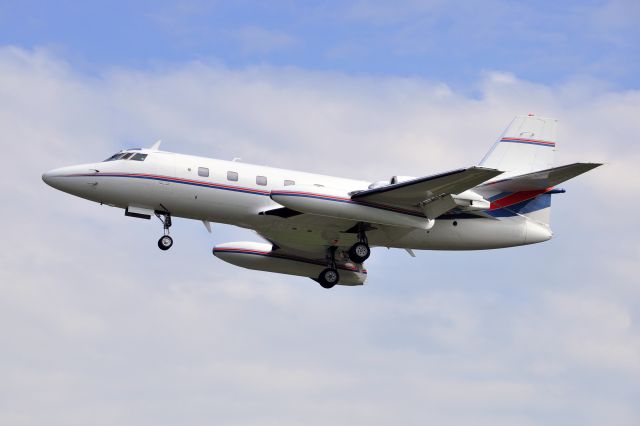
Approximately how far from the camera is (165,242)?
132ft

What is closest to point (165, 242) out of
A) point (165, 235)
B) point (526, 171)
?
point (165, 235)

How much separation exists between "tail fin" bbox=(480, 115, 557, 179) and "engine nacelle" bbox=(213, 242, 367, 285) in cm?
756

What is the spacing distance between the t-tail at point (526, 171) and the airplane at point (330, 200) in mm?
54

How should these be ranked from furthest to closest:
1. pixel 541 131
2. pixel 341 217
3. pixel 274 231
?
1. pixel 541 131
2. pixel 274 231
3. pixel 341 217

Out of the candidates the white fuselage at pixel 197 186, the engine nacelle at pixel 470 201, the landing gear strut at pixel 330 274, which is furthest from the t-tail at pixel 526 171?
the landing gear strut at pixel 330 274

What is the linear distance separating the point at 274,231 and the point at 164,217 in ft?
13.8

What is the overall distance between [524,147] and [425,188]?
774cm

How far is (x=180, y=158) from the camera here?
4034 cm

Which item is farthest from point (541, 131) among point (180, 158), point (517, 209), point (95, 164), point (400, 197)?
point (95, 164)

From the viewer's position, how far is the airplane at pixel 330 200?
39.2m

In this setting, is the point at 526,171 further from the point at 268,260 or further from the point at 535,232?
the point at 268,260

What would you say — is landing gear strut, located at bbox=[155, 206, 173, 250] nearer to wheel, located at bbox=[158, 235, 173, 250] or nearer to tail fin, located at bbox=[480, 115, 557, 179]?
wheel, located at bbox=[158, 235, 173, 250]

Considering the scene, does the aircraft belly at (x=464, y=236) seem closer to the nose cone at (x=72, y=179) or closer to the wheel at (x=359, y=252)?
the wheel at (x=359, y=252)

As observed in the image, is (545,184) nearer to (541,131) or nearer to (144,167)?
(541,131)
